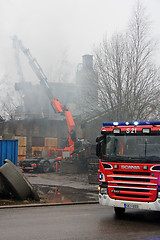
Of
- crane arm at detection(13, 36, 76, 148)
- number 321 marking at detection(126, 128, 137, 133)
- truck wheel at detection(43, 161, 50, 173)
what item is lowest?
truck wheel at detection(43, 161, 50, 173)

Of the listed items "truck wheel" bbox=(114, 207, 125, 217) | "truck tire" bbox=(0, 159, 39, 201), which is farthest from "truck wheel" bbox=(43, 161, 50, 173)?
"truck wheel" bbox=(114, 207, 125, 217)

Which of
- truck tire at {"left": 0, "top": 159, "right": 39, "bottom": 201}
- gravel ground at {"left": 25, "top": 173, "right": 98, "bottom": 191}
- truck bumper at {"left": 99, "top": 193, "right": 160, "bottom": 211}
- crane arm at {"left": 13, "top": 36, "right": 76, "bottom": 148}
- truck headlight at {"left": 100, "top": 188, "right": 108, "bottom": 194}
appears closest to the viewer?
truck bumper at {"left": 99, "top": 193, "right": 160, "bottom": 211}

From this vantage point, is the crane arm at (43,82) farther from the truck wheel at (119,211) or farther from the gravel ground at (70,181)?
the truck wheel at (119,211)

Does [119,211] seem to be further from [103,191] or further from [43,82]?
[43,82]

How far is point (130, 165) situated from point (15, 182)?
4677 mm

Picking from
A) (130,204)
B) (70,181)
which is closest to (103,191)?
(130,204)

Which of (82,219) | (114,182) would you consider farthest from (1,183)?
(114,182)

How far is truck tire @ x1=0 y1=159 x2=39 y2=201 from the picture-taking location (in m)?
11.3

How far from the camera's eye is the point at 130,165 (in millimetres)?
8539

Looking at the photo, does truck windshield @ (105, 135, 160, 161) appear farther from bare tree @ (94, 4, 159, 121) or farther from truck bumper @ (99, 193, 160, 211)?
bare tree @ (94, 4, 159, 121)

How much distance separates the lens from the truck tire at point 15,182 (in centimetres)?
1127

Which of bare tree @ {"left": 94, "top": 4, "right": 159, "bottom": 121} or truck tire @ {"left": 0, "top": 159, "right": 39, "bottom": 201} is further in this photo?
bare tree @ {"left": 94, "top": 4, "right": 159, "bottom": 121}

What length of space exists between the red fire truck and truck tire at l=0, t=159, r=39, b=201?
3677mm

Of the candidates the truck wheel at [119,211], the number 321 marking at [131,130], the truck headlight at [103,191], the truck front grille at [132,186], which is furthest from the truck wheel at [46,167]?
the number 321 marking at [131,130]
